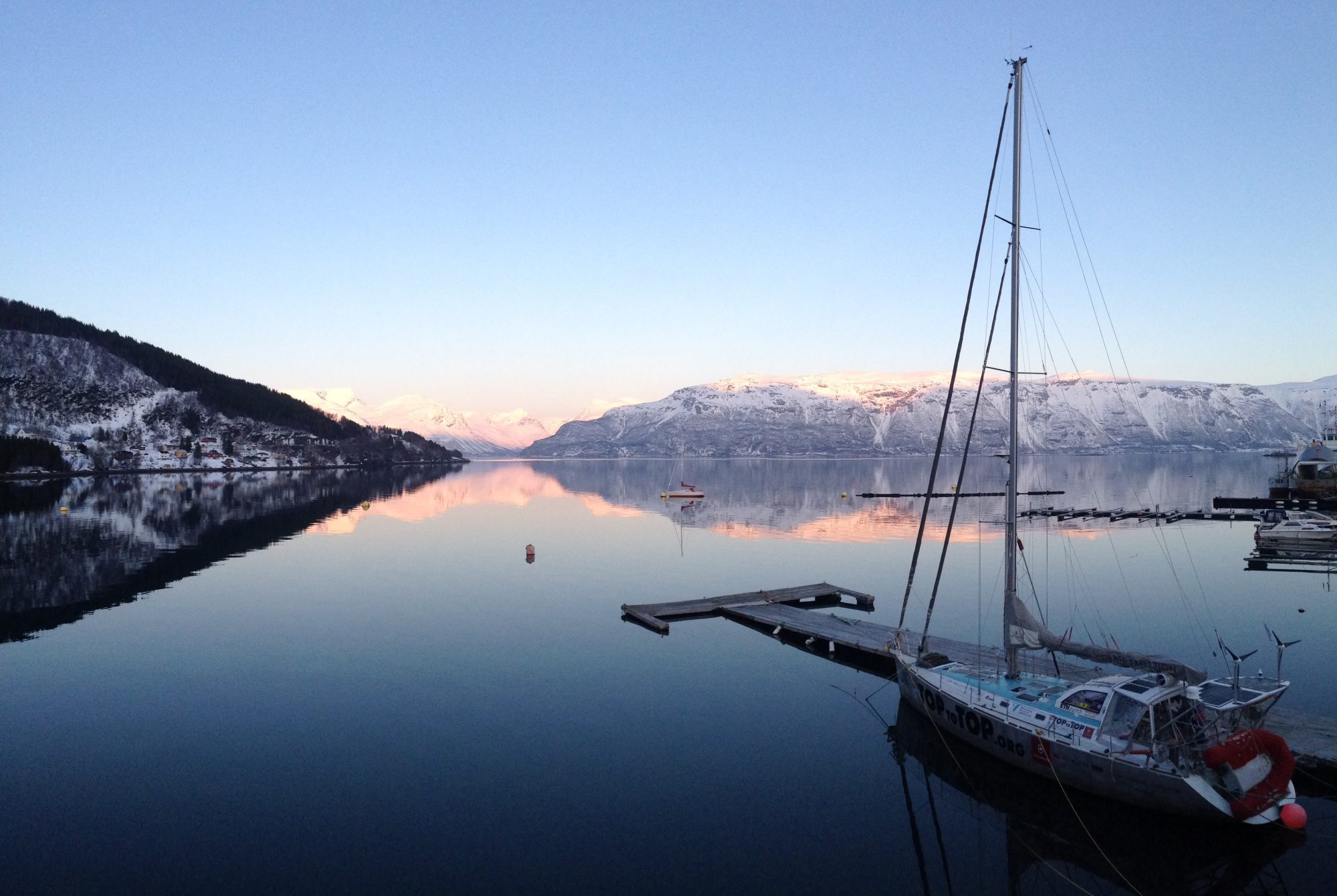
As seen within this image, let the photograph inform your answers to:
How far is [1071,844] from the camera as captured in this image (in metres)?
19.8

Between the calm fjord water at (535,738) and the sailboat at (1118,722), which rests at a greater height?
the sailboat at (1118,722)

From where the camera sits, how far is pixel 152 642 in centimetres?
3809

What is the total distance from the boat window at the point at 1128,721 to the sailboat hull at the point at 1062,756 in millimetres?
555

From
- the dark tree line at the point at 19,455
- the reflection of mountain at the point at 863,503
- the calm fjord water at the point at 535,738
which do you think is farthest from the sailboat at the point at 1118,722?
the dark tree line at the point at 19,455

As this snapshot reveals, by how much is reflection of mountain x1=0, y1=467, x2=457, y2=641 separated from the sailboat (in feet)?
140

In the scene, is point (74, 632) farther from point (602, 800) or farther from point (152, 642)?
point (602, 800)

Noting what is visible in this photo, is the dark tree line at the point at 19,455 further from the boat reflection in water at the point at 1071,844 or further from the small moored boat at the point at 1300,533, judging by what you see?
the small moored boat at the point at 1300,533

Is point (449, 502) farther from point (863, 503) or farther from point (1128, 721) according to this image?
point (1128, 721)

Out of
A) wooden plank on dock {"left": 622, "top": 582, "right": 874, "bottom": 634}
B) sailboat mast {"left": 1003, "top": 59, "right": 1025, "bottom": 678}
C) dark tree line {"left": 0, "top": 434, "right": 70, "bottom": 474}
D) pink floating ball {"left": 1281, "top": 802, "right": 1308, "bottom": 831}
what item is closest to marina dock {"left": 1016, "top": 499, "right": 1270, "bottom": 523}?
wooden plank on dock {"left": 622, "top": 582, "right": 874, "bottom": 634}

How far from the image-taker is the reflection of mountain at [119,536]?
48.4 m

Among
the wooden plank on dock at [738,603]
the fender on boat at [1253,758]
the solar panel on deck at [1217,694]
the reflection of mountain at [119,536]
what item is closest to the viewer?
the fender on boat at [1253,758]

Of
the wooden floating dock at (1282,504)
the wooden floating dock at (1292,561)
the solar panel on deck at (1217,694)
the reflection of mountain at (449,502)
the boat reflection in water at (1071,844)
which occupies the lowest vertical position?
the boat reflection in water at (1071,844)

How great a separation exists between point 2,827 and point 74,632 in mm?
23914

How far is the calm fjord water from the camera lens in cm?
1862
